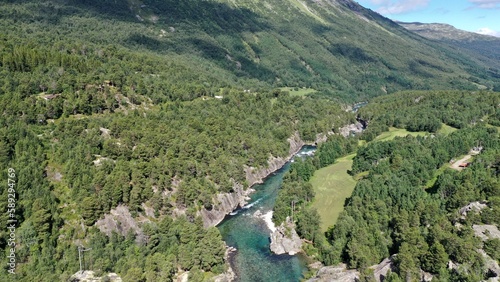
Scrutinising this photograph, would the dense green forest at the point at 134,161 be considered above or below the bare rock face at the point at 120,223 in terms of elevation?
above

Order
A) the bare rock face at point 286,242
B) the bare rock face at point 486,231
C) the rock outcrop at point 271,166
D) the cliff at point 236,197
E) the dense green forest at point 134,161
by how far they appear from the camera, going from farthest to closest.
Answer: the rock outcrop at point 271,166, the cliff at point 236,197, the bare rock face at point 286,242, the dense green forest at point 134,161, the bare rock face at point 486,231

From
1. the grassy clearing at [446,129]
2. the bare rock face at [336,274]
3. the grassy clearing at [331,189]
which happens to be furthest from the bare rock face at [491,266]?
the grassy clearing at [446,129]

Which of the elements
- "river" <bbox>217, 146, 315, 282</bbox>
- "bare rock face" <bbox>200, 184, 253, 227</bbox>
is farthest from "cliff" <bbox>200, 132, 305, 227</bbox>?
"river" <bbox>217, 146, 315, 282</bbox>

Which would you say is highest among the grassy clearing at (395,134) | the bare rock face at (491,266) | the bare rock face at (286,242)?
the bare rock face at (491,266)

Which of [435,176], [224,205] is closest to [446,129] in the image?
[435,176]

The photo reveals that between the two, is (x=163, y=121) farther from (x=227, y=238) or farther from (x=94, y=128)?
(x=227, y=238)

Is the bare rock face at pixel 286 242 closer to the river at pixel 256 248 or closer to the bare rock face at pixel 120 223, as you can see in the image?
the river at pixel 256 248

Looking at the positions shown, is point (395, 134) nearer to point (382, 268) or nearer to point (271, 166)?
point (271, 166)

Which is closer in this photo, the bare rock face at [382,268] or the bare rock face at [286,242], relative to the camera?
the bare rock face at [382,268]

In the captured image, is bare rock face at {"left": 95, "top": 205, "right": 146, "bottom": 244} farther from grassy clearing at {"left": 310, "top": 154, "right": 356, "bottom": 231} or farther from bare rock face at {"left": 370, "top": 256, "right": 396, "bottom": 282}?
bare rock face at {"left": 370, "top": 256, "right": 396, "bottom": 282}
